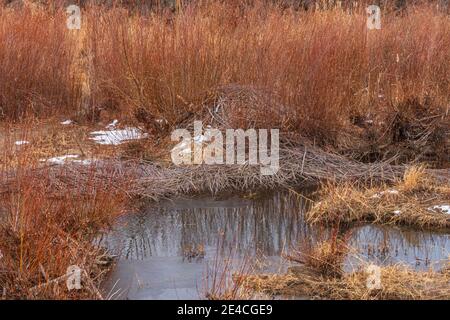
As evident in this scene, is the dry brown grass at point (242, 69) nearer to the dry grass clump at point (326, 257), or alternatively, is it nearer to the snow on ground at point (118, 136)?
the snow on ground at point (118, 136)

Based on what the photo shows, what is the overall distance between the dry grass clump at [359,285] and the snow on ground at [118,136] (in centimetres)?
425

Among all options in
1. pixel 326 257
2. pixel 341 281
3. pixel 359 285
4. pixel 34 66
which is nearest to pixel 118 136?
pixel 34 66

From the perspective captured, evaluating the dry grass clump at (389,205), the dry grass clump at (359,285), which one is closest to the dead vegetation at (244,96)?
the dry grass clump at (389,205)

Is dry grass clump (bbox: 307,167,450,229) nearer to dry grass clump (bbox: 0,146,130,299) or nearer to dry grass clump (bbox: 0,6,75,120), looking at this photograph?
dry grass clump (bbox: 0,146,130,299)

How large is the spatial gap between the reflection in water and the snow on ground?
78.2 inches

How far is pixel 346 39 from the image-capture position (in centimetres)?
888

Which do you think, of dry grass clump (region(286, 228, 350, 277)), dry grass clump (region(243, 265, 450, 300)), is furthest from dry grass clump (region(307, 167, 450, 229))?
dry grass clump (region(243, 265, 450, 300))

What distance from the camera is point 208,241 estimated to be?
5.79 m

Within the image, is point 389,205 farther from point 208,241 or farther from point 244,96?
point 244,96

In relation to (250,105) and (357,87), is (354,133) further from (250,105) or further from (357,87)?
(250,105)

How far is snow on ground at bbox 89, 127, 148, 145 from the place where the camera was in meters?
8.70

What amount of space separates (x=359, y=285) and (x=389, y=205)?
1.87 meters

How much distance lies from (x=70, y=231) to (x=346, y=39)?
522 centimetres

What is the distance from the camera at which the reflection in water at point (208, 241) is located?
4.98 metres
